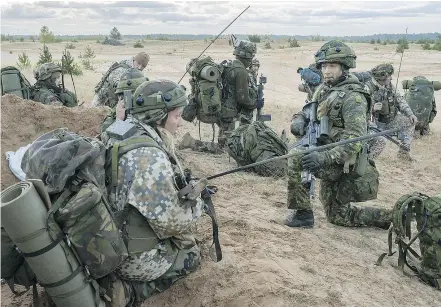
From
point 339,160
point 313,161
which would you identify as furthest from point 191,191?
point 339,160

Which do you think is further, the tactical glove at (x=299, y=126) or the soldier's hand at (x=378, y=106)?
the soldier's hand at (x=378, y=106)

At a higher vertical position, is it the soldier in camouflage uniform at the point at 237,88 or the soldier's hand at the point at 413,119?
the soldier in camouflage uniform at the point at 237,88

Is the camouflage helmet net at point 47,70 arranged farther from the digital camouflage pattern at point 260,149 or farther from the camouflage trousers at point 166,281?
the camouflage trousers at point 166,281

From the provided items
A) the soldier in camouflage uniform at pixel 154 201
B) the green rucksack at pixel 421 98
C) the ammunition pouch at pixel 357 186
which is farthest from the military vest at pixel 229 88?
the soldier in camouflage uniform at pixel 154 201

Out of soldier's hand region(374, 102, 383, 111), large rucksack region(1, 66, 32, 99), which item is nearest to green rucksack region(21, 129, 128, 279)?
large rucksack region(1, 66, 32, 99)

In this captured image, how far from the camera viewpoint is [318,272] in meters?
3.93

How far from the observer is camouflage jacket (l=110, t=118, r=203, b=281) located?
9.66 feet

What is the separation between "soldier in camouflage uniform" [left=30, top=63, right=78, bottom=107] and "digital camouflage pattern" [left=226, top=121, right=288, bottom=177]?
285 centimetres

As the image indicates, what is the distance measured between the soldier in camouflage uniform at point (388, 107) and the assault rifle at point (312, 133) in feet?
10.1

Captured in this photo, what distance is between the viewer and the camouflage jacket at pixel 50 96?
729 cm

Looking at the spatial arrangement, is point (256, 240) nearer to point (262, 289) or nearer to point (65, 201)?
point (262, 289)

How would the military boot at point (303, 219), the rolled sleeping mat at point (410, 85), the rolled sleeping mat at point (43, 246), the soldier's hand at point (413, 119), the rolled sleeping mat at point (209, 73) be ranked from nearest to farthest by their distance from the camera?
the rolled sleeping mat at point (43, 246)
the military boot at point (303, 219)
the rolled sleeping mat at point (209, 73)
the soldier's hand at point (413, 119)
the rolled sleeping mat at point (410, 85)

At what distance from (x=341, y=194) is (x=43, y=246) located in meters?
3.41

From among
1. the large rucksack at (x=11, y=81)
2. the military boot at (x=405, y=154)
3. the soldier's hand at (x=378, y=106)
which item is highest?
the large rucksack at (x=11, y=81)
